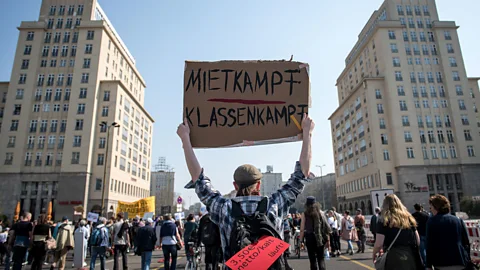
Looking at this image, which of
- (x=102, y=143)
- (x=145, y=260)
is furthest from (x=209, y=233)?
(x=102, y=143)

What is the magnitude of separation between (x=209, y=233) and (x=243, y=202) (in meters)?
5.51

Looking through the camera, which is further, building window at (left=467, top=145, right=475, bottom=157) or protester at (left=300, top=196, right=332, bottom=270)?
building window at (left=467, top=145, right=475, bottom=157)

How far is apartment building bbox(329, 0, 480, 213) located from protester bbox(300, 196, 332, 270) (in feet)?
156

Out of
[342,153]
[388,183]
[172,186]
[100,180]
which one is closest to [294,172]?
[100,180]

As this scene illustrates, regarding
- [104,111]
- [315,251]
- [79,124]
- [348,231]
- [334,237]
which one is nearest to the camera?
[315,251]

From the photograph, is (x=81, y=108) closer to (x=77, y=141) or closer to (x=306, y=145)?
(x=77, y=141)

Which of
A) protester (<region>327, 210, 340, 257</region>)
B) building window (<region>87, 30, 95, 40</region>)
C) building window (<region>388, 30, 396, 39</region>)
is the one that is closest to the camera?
protester (<region>327, 210, 340, 257</region>)

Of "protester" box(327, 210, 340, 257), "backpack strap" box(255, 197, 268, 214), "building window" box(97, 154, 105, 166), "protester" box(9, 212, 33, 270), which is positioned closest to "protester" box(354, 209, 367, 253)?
"protester" box(327, 210, 340, 257)

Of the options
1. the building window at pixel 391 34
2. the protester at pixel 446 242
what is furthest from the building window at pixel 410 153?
the protester at pixel 446 242

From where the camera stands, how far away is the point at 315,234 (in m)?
7.08

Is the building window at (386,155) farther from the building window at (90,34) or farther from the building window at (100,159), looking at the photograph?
the building window at (90,34)

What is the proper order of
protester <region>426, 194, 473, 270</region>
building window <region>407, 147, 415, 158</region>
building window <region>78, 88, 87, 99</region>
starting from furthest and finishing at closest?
building window <region>407, 147, 415, 158</region> < building window <region>78, 88, 87, 99</region> < protester <region>426, 194, 473, 270</region>

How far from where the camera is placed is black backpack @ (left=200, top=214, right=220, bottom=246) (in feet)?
22.9

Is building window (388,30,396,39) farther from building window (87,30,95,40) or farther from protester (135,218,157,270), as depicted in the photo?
protester (135,218,157,270)
